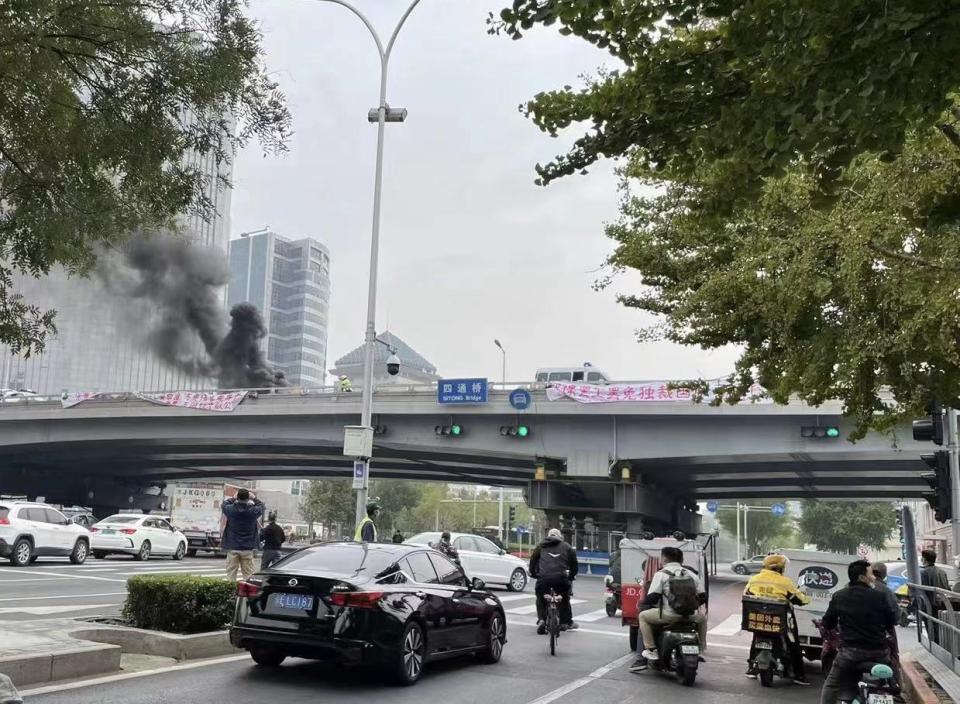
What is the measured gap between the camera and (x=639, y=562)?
12609mm

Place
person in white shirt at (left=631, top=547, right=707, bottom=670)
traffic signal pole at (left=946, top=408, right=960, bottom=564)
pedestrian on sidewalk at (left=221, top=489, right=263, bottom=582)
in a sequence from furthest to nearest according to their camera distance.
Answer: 1. traffic signal pole at (left=946, top=408, right=960, bottom=564)
2. pedestrian on sidewalk at (left=221, top=489, right=263, bottom=582)
3. person in white shirt at (left=631, top=547, right=707, bottom=670)

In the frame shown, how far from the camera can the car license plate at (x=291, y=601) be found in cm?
785

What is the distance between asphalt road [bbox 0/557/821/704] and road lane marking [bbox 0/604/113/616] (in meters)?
0.01

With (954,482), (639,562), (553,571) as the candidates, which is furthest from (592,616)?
(954,482)

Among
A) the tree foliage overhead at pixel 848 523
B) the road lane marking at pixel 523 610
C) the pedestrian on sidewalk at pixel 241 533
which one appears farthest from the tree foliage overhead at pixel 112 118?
the tree foliage overhead at pixel 848 523

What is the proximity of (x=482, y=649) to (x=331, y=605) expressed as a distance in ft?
9.31

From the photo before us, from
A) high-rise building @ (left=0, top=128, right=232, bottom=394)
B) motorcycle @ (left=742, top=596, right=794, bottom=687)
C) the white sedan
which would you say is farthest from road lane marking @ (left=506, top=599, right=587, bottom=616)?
high-rise building @ (left=0, top=128, right=232, bottom=394)

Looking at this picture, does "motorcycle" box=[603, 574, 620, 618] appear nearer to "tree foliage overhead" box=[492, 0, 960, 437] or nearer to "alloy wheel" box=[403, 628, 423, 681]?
"tree foliage overhead" box=[492, 0, 960, 437]

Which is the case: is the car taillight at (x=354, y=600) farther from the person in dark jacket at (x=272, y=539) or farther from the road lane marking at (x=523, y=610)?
the road lane marking at (x=523, y=610)

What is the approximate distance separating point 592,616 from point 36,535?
14.1 m

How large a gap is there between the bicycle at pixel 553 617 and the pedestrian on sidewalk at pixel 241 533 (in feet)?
15.2

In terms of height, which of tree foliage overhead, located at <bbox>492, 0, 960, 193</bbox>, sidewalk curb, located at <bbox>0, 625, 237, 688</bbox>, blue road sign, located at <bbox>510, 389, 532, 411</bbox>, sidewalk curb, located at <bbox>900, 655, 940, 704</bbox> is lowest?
sidewalk curb, located at <bbox>900, 655, 940, 704</bbox>

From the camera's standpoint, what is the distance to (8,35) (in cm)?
628

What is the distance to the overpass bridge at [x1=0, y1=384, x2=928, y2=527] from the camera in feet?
105
